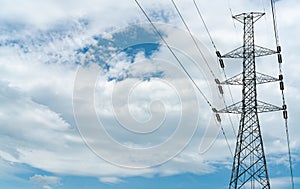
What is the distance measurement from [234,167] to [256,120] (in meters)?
5.54

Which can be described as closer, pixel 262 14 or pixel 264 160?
pixel 264 160

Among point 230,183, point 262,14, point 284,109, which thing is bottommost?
point 230,183

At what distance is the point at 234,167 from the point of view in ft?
137

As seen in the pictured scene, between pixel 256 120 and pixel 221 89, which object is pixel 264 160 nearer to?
pixel 256 120

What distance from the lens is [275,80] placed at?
140 ft

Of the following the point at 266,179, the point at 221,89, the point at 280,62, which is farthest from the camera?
the point at 221,89

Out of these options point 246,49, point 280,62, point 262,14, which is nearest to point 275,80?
point 280,62

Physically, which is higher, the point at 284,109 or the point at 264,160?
the point at 284,109

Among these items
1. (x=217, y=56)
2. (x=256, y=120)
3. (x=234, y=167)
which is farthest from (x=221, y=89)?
(x=234, y=167)

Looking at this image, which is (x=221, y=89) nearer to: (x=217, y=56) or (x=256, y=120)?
(x=217, y=56)

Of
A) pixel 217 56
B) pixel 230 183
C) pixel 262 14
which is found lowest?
pixel 230 183

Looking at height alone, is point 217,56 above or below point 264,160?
above

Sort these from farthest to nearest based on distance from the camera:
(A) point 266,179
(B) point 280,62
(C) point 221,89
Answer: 1. (C) point 221,89
2. (B) point 280,62
3. (A) point 266,179

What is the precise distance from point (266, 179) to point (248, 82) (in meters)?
10.8
